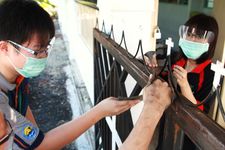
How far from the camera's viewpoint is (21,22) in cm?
115

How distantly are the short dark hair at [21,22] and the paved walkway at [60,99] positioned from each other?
82.7 inches

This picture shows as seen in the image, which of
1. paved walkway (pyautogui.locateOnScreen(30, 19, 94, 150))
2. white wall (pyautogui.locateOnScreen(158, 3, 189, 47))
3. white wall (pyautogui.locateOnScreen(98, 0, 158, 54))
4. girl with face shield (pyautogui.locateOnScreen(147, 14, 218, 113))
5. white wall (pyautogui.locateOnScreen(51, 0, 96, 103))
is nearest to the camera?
girl with face shield (pyautogui.locateOnScreen(147, 14, 218, 113))

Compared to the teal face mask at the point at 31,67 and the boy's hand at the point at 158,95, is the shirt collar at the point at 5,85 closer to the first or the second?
the teal face mask at the point at 31,67

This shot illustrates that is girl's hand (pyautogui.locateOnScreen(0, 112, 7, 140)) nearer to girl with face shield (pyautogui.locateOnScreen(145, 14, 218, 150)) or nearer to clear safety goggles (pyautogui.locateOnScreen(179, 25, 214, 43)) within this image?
girl with face shield (pyautogui.locateOnScreen(145, 14, 218, 150))

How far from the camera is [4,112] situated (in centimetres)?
113

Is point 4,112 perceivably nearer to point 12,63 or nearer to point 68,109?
point 12,63

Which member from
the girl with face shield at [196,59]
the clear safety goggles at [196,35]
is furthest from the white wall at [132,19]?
the clear safety goggles at [196,35]

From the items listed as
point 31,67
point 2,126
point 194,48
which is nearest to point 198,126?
point 194,48

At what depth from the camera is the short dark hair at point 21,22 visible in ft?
3.76

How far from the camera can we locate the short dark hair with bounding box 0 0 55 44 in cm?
114

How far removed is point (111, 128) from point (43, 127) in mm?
1722

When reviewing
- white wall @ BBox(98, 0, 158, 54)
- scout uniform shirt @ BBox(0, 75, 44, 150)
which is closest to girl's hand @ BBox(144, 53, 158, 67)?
white wall @ BBox(98, 0, 158, 54)

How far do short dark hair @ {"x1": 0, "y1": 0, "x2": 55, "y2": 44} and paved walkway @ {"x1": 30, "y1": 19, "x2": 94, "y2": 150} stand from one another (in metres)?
2.10

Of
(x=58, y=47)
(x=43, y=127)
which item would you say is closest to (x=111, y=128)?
(x=43, y=127)
